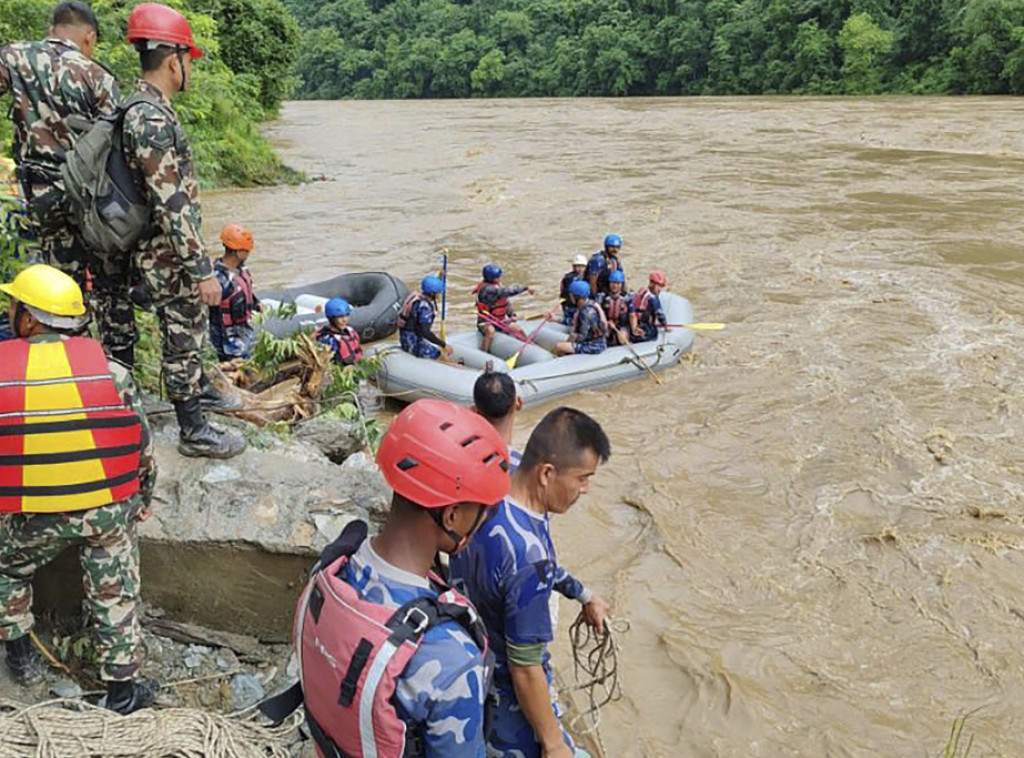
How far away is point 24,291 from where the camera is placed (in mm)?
2295

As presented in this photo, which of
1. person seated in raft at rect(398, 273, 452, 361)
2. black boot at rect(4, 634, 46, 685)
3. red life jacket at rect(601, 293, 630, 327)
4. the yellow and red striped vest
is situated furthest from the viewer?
red life jacket at rect(601, 293, 630, 327)

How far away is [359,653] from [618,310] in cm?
736

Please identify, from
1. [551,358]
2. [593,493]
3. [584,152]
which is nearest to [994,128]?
[584,152]

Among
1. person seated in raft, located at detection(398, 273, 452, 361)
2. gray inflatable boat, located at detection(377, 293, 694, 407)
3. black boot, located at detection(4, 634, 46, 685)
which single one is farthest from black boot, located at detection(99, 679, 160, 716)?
person seated in raft, located at detection(398, 273, 452, 361)

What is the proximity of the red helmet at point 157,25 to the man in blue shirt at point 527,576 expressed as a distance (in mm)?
1780

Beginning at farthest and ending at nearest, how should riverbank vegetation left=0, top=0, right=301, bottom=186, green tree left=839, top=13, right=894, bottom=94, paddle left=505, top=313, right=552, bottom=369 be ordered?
green tree left=839, top=13, right=894, bottom=94 < riverbank vegetation left=0, top=0, right=301, bottom=186 < paddle left=505, top=313, right=552, bottom=369

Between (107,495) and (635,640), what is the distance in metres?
2.98

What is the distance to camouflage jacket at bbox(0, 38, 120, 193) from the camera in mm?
3311

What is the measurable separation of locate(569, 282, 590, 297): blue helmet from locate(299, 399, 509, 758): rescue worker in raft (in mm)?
6822

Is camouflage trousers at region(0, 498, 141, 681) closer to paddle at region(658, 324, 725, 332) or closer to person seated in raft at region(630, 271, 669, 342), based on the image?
person seated in raft at region(630, 271, 669, 342)

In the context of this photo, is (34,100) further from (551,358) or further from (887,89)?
(887,89)

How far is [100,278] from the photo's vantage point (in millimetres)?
3256

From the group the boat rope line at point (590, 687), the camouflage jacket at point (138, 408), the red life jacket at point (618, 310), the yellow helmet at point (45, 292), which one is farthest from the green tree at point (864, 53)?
the yellow helmet at point (45, 292)

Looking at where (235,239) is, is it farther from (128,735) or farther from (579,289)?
(128,735)
